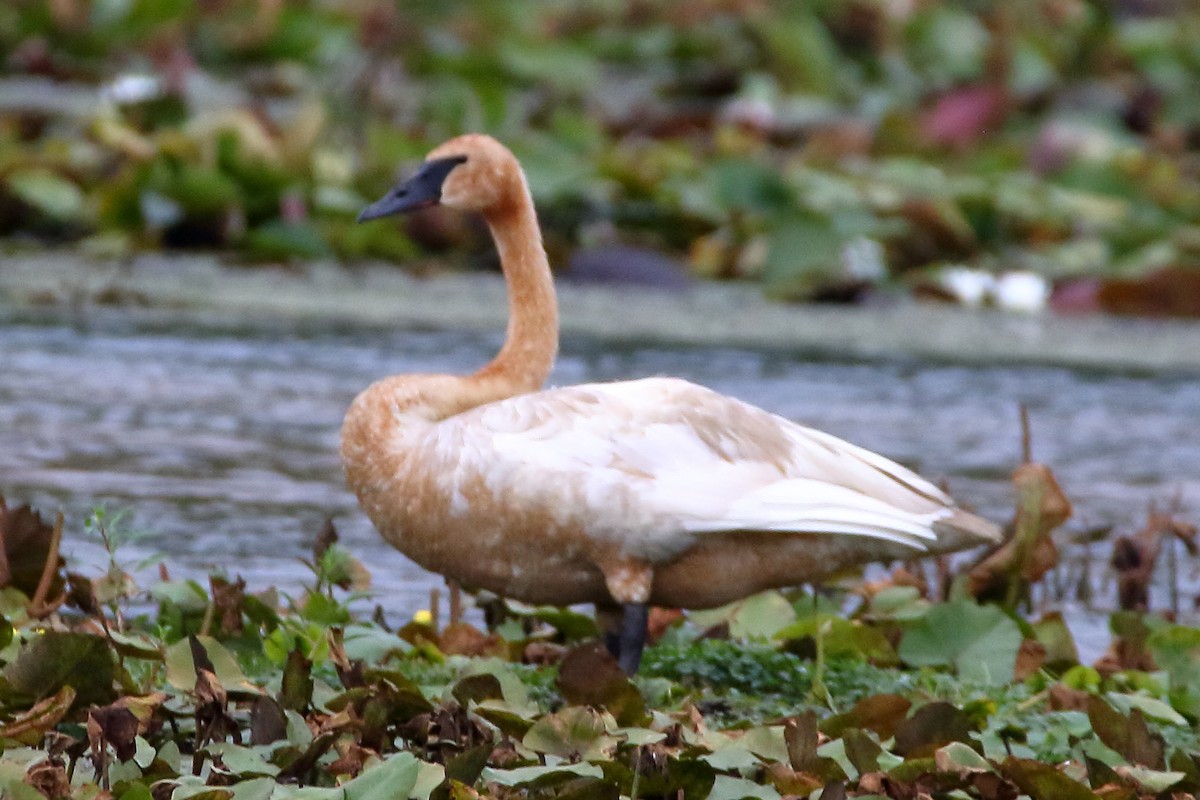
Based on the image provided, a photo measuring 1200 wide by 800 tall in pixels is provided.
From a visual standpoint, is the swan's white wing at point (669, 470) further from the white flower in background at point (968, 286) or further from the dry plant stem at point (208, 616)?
the white flower in background at point (968, 286)

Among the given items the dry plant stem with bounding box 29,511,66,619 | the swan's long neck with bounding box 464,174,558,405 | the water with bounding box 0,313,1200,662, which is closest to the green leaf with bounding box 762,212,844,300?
the water with bounding box 0,313,1200,662

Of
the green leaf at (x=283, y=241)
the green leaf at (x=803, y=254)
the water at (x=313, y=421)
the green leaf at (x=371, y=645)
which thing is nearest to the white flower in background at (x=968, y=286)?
the green leaf at (x=803, y=254)

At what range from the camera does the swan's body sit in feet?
10.8

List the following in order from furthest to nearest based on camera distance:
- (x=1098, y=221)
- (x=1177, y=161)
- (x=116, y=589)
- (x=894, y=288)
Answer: (x=1177, y=161)
(x=1098, y=221)
(x=894, y=288)
(x=116, y=589)

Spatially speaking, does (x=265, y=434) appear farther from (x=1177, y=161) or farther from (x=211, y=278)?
(x=1177, y=161)

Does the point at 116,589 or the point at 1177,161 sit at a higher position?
the point at 1177,161

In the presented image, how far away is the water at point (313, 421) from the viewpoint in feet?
15.3

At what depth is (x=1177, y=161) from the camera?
11164mm

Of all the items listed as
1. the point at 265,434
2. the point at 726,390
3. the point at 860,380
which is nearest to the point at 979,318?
the point at 860,380

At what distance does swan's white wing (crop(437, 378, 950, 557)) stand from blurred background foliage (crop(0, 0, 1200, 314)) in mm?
4626

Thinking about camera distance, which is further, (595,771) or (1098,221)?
(1098,221)

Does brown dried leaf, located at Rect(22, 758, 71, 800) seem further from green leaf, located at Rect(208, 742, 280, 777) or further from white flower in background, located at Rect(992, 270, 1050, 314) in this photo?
white flower in background, located at Rect(992, 270, 1050, 314)

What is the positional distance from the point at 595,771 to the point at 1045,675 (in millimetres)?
1175

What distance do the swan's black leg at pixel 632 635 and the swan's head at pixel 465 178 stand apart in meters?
0.86
